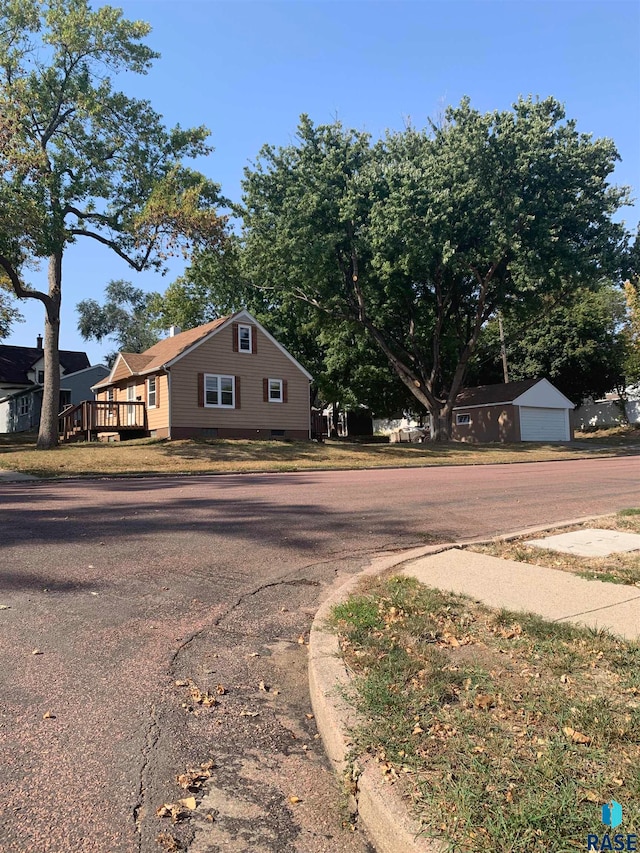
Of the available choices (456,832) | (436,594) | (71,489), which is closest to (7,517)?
(71,489)

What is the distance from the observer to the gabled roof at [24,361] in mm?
48125

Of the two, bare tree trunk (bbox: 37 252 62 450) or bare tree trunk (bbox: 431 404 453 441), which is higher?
bare tree trunk (bbox: 37 252 62 450)

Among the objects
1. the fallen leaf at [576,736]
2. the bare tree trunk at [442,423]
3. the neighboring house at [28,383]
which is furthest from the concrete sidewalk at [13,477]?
the neighboring house at [28,383]

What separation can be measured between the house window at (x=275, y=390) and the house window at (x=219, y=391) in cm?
233

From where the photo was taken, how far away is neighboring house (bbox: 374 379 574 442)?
42500 mm

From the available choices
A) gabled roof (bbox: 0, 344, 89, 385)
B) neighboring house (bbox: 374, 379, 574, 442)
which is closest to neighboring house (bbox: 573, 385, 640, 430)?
neighboring house (bbox: 374, 379, 574, 442)

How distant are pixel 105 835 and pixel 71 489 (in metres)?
12.5

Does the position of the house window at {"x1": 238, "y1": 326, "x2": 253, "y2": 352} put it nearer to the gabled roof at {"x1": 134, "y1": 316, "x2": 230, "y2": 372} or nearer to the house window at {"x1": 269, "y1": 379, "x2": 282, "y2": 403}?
the gabled roof at {"x1": 134, "y1": 316, "x2": 230, "y2": 372}

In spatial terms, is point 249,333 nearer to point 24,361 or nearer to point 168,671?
point 24,361

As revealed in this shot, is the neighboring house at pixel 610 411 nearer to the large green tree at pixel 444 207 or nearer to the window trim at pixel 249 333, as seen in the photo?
the large green tree at pixel 444 207

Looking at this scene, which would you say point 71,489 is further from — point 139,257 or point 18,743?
point 139,257

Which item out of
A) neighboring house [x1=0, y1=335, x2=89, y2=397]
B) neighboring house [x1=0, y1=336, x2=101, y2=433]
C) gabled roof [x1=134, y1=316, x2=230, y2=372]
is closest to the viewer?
gabled roof [x1=134, y1=316, x2=230, y2=372]

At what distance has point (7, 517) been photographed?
9.21 meters

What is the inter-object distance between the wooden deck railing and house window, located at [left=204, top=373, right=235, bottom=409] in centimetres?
372
